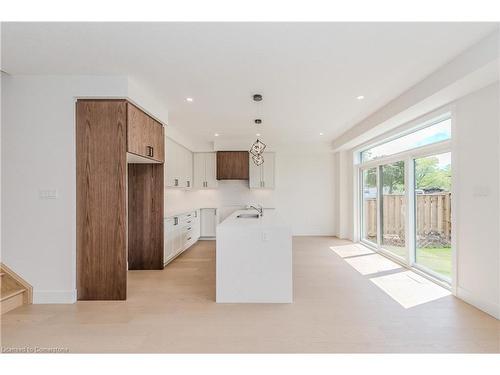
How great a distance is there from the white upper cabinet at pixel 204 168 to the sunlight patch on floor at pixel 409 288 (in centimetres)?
445

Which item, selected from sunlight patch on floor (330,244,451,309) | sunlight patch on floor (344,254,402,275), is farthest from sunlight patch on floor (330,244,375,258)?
sunlight patch on floor (344,254,402,275)

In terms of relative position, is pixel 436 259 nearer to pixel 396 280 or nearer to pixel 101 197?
pixel 396 280

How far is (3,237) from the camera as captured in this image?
9.37 feet

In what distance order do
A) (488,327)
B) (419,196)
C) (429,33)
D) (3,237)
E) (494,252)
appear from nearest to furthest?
1. (429,33)
2. (488,327)
3. (494,252)
4. (3,237)
5. (419,196)

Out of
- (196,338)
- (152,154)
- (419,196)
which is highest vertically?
(152,154)

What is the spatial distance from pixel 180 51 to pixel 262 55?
29.4 inches

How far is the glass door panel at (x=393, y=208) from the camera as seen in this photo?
14.4 ft

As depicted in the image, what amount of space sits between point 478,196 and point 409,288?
1.36m

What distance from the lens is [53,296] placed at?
2.88 m

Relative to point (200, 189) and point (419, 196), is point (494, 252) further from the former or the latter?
point (200, 189)

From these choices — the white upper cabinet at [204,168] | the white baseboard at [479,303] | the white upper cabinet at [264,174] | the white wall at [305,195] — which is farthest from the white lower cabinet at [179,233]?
the white baseboard at [479,303]

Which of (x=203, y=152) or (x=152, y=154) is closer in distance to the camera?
(x=152, y=154)

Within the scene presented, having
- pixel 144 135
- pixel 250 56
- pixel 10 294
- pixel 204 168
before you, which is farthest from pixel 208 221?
pixel 250 56

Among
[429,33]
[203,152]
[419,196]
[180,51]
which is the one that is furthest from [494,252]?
[203,152]
